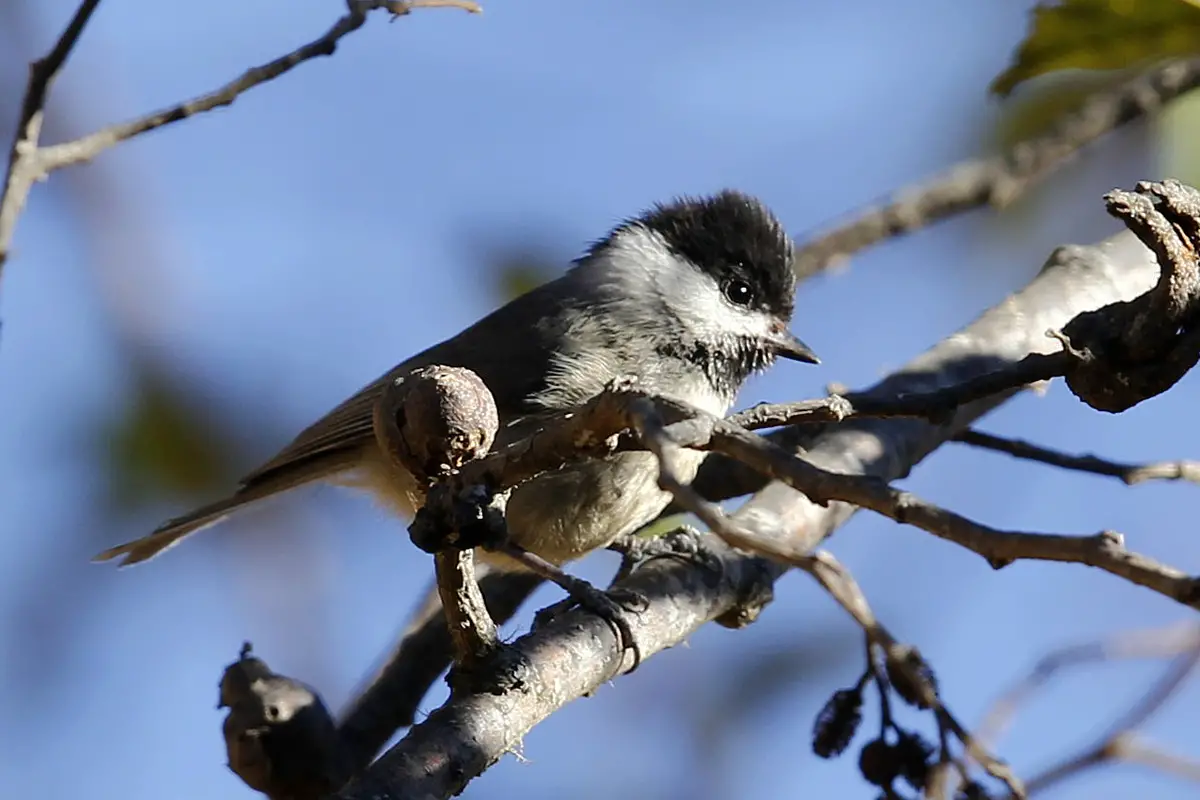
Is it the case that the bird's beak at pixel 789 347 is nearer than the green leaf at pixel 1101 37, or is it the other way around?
the green leaf at pixel 1101 37

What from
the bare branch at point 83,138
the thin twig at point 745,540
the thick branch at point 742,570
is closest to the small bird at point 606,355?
the thick branch at point 742,570

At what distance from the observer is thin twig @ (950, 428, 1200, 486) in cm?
159

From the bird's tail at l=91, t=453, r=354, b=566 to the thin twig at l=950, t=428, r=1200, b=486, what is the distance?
57.7 inches

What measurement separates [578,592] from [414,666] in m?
0.99

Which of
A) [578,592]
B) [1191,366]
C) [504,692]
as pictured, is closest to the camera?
[1191,366]

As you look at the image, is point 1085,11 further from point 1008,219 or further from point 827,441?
point 1008,219

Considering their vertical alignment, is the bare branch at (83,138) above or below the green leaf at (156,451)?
above

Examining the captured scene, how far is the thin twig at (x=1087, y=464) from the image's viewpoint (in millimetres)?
1590

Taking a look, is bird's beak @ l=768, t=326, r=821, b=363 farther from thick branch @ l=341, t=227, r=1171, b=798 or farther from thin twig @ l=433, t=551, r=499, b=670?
thin twig @ l=433, t=551, r=499, b=670

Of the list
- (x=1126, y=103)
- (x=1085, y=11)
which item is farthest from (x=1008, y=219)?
(x=1085, y=11)

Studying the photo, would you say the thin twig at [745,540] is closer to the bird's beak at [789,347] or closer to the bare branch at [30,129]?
the bare branch at [30,129]

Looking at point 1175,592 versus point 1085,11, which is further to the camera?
point 1085,11

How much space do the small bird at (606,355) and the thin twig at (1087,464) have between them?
2.25 feet

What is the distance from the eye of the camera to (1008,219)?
541 centimetres
